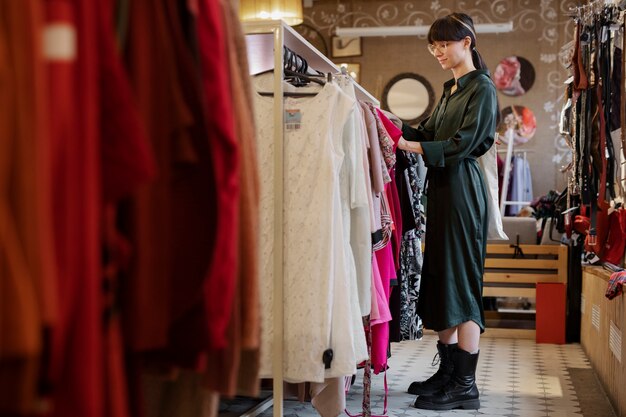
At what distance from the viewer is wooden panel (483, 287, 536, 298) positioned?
19.5ft

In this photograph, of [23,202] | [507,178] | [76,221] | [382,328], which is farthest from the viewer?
[507,178]

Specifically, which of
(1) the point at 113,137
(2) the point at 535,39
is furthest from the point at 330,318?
(2) the point at 535,39

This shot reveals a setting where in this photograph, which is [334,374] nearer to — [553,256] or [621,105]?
[621,105]

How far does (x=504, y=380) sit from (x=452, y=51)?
1761mm

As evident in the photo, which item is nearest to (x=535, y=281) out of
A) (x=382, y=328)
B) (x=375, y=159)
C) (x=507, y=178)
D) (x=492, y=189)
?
(x=507, y=178)

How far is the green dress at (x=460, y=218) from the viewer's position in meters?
3.42

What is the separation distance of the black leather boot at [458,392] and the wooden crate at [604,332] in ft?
2.00

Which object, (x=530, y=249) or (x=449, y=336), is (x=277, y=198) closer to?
(x=449, y=336)

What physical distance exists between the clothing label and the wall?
324 inches

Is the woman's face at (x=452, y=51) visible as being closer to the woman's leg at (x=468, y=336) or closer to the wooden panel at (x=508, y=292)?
the woman's leg at (x=468, y=336)

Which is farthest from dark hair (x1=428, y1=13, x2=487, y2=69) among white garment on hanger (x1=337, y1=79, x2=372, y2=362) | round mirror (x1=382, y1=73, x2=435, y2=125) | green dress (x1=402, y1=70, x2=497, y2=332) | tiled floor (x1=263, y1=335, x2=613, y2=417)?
round mirror (x1=382, y1=73, x2=435, y2=125)

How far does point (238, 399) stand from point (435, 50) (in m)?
1.84

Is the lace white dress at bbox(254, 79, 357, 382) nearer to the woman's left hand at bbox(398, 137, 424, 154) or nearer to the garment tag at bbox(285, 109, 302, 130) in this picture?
the garment tag at bbox(285, 109, 302, 130)

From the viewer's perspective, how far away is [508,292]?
5996mm
